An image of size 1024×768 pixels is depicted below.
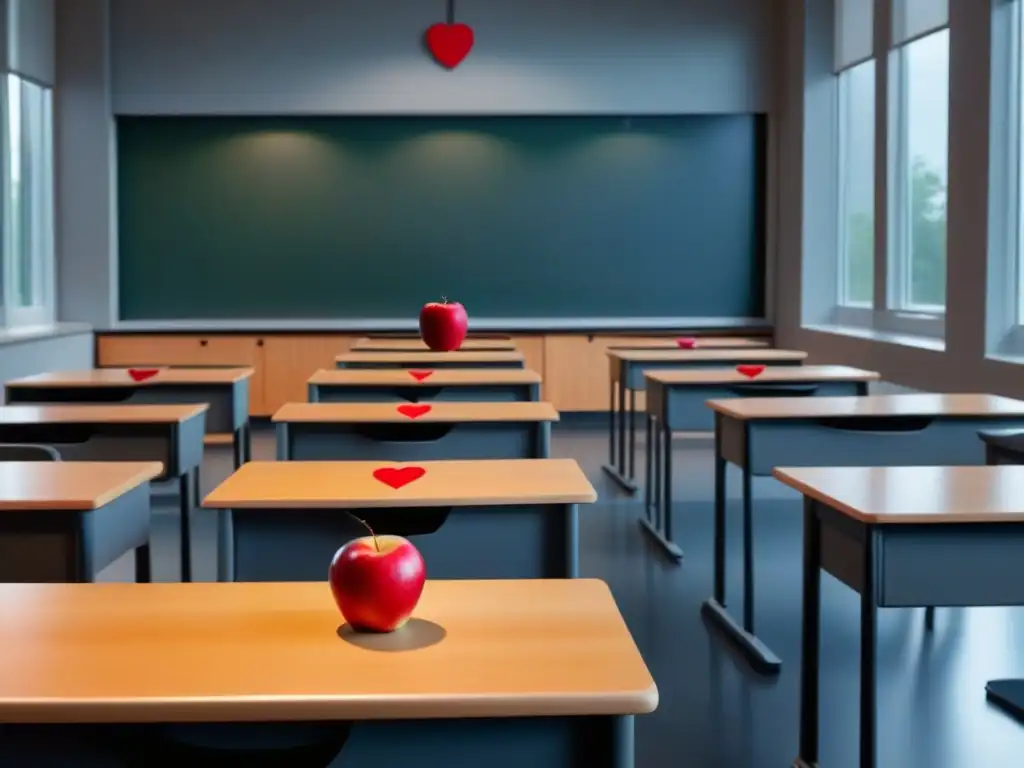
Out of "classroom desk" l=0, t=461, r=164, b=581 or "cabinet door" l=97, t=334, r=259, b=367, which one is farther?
"cabinet door" l=97, t=334, r=259, b=367

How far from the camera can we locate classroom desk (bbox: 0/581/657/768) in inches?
42.5

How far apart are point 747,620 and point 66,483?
2004mm

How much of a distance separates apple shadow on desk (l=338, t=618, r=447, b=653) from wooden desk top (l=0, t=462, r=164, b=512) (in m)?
1.03

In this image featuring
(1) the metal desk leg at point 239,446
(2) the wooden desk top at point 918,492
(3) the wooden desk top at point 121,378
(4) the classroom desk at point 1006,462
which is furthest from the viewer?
(1) the metal desk leg at point 239,446

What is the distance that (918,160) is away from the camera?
6.62 metres

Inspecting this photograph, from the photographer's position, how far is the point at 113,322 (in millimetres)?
8445

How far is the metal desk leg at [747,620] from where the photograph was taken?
10.8 feet

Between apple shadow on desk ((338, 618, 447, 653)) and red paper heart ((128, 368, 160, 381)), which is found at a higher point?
red paper heart ((128, 368, 160, 381))

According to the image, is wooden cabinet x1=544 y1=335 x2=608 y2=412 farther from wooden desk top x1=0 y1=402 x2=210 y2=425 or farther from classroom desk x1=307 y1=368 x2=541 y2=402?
wooden desk top x1=0 y1=402 x2=210 y2=425

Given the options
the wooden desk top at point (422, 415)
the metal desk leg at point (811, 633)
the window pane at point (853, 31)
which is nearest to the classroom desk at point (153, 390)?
the wooden desk top at point (422, 415)

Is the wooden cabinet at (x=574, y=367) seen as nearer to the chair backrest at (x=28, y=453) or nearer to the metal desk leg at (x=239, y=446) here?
the metal desk leg at (x=239, y=446)

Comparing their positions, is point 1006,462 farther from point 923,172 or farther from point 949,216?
point 923,172

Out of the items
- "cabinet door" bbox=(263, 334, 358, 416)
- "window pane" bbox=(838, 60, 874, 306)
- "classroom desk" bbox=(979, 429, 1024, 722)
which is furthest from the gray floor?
"cabinet door" bbox=(263, 334, 358, 416)

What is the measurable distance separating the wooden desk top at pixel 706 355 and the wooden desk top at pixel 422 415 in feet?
7.16
